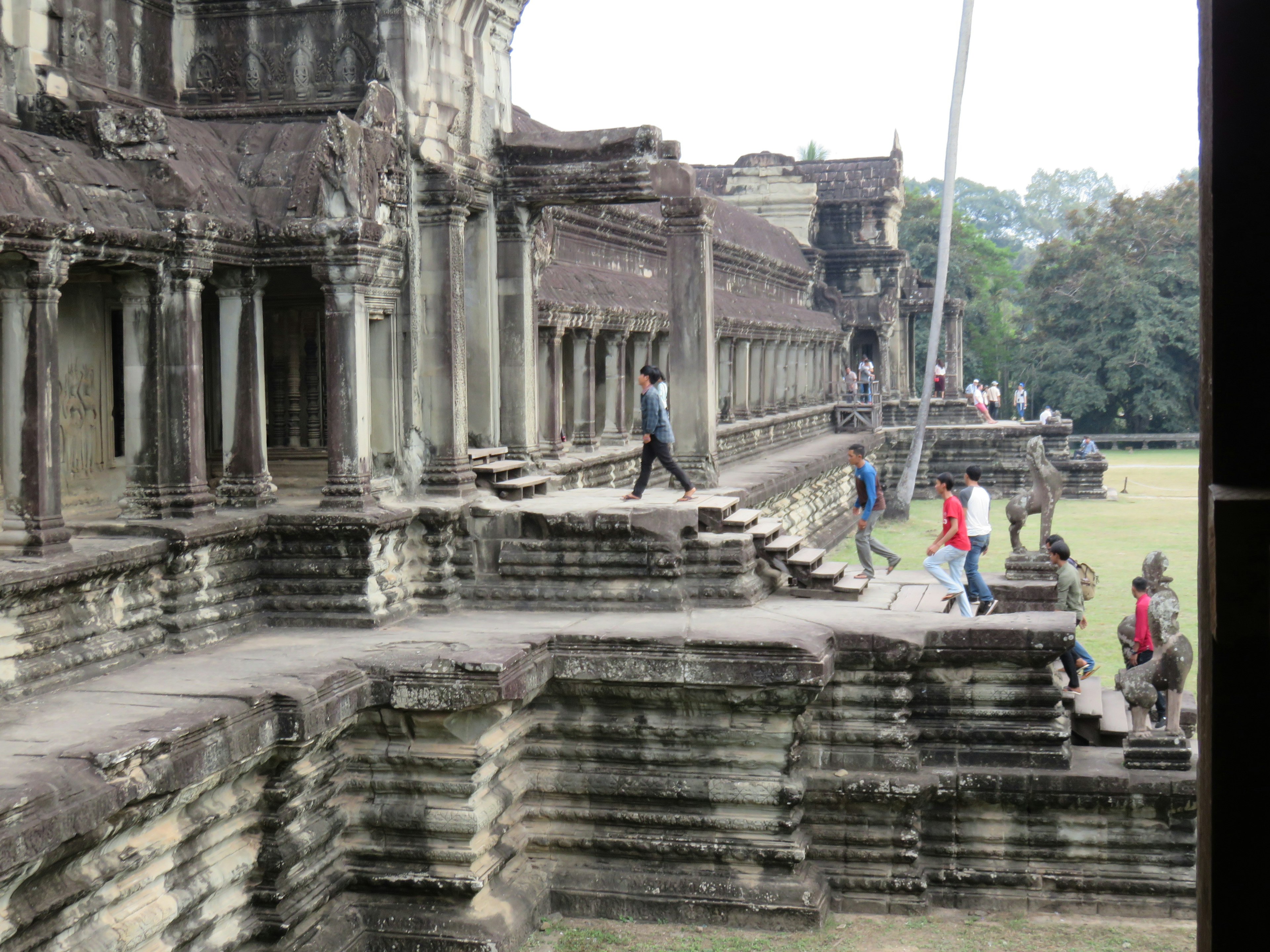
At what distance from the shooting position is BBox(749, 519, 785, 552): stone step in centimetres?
998

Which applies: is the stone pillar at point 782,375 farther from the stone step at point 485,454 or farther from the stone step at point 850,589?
the stone step at point 850,589

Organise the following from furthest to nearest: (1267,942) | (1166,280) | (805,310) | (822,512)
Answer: (1166,280)
(805,310)
(822,512)
(1267,942)

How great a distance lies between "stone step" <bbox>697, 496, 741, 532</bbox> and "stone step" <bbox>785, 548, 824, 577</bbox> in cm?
55

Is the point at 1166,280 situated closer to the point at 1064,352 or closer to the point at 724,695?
the point at 1064,352

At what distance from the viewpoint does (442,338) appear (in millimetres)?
9773

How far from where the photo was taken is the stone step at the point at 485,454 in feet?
34.3

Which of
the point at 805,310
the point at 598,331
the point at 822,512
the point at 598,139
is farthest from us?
the point at 805,310

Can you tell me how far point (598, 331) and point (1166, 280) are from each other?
33194mm

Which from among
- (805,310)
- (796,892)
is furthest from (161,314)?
(805,310)

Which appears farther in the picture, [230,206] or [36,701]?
[230,206]

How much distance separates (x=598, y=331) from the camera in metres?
16.1

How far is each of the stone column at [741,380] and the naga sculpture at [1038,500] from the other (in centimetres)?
1107

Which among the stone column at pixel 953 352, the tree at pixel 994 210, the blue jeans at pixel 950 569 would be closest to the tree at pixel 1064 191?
the tree at pixel 994 210

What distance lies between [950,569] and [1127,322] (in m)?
36.6
